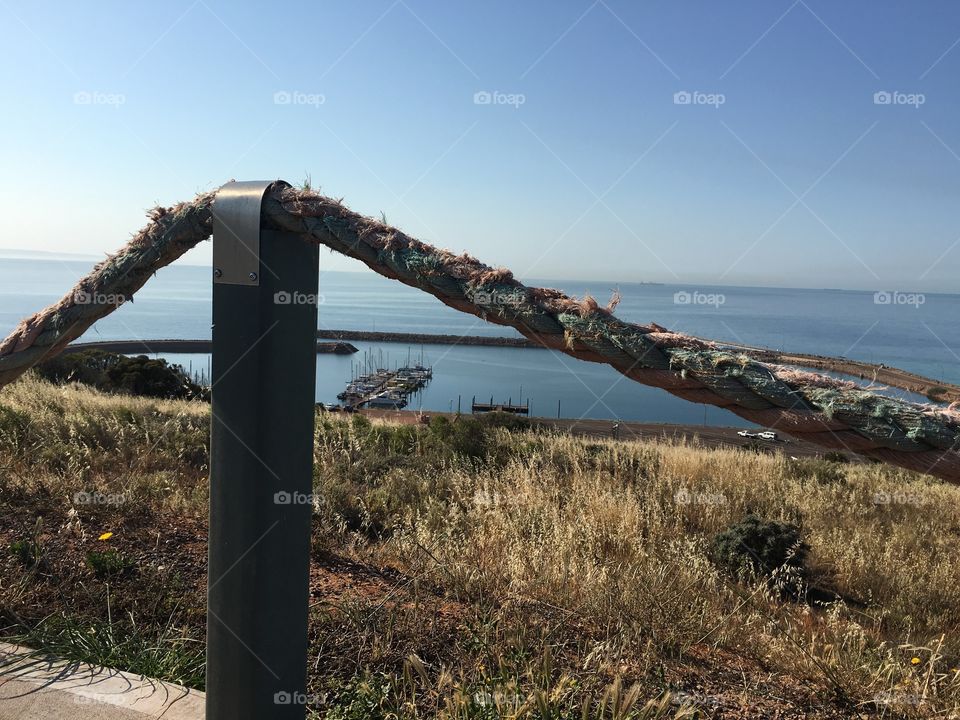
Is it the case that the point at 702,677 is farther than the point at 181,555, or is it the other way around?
the point at 181,555

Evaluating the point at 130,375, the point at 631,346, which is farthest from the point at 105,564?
the point at 130,375

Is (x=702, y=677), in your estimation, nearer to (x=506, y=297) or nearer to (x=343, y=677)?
(x=343, y=677)

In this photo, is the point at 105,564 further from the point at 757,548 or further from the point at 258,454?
the point at 757,548

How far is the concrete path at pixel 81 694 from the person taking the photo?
2.13 meters

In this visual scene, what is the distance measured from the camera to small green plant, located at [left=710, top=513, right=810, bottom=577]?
438 cm

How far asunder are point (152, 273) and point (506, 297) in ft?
3.53

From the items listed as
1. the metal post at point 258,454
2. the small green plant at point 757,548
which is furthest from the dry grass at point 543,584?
the metal post at point 258,454

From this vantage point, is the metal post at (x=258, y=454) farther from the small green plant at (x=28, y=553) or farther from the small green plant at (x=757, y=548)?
the small green plant at (x=757, y=548)

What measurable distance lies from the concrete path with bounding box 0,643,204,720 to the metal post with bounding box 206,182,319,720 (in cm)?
85

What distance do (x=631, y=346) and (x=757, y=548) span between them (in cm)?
398

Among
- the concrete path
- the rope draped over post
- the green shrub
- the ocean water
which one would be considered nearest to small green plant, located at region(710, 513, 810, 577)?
the concrete path

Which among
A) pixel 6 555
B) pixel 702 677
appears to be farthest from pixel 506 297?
pixel 6 555

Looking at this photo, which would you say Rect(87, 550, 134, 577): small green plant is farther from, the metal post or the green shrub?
the green shrub

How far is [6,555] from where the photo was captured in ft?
10.6
